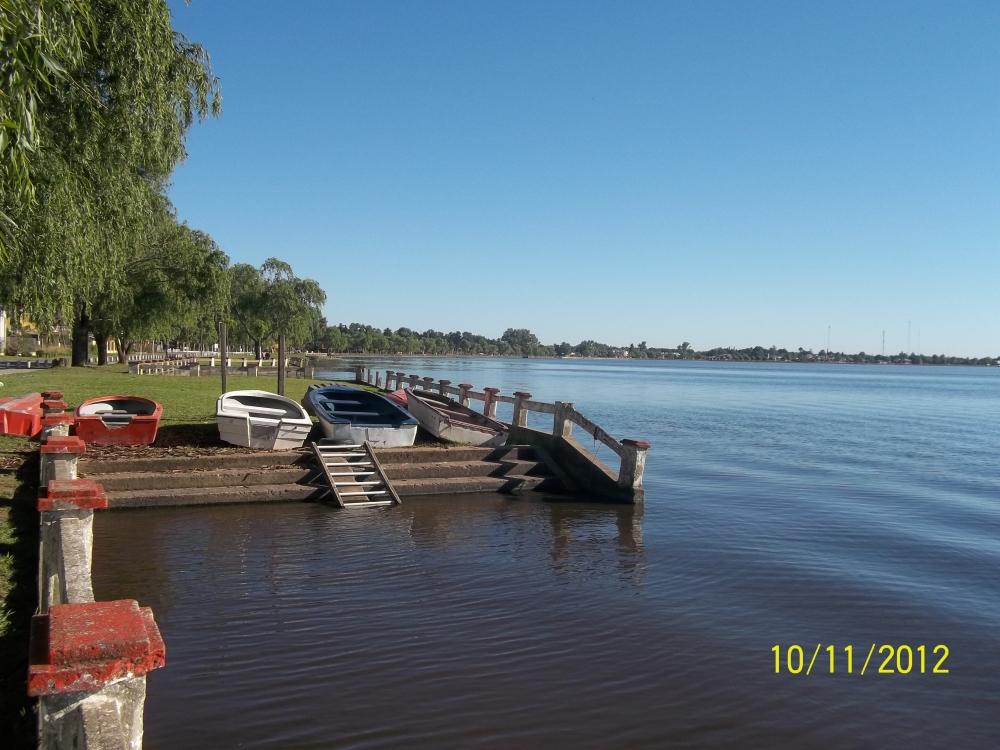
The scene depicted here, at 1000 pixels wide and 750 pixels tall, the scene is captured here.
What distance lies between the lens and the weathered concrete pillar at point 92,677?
2285 millimetres

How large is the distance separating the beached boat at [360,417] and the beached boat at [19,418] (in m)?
4.82

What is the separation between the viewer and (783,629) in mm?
7223

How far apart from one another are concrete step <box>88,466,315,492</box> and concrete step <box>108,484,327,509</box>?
9 cm

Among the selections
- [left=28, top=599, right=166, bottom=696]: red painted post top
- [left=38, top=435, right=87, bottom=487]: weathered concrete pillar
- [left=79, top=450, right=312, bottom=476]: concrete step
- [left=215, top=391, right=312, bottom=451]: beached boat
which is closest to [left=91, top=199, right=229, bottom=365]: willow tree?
[left=215, top=391, right=312, bottom=451]: beached boat

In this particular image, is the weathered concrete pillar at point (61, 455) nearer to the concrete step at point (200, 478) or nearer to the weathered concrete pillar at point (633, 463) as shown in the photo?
the concrete step at point (200, 478)

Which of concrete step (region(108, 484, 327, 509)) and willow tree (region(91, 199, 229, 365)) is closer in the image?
concrete step (region(108, 484, 327, 509))

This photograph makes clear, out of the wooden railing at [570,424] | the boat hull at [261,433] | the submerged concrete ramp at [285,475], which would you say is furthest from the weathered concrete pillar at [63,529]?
the wooden railing at [570,424]

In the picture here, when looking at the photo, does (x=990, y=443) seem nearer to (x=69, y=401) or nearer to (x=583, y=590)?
(x=583, y=590)

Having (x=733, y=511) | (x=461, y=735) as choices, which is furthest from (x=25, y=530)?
(x=733, y=511)

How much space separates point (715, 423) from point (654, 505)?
736 inches

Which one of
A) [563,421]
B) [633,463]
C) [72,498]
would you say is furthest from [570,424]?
[72,498]

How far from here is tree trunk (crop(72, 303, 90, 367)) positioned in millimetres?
32812

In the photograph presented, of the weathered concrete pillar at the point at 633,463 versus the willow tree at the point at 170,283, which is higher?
the willow tree at the point at 170,283

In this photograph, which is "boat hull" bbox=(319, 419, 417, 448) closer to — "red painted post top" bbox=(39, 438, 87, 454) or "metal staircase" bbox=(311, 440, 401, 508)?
"metal staircase" bbox=(311, 440, 401, 508)
